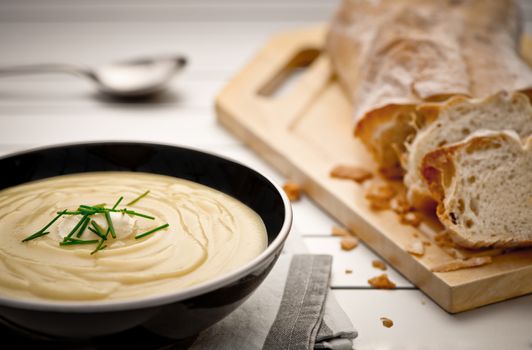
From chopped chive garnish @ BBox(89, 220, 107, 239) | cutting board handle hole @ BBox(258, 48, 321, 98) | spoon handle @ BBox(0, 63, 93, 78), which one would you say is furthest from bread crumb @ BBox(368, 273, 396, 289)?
spoon handle @ BBox(0, 63, 93, 78)

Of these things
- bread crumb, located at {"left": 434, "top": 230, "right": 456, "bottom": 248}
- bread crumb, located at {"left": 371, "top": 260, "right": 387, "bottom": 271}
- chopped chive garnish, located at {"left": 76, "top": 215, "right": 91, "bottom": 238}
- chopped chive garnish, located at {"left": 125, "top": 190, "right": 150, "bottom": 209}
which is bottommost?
bread crumb, located at {"left": 371, "top": 260, "right": 387, "bottom": 271}

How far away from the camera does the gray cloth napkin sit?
61.6 inches

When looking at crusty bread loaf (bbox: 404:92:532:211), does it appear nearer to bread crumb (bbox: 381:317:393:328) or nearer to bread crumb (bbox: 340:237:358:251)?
bread crumb (bbox: 340:237:358:251)

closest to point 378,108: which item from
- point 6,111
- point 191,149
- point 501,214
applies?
point 501,214

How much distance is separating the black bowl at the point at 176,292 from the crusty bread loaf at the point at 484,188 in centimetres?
59

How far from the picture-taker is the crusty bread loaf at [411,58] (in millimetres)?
2408

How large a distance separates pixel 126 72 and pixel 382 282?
2008 mm

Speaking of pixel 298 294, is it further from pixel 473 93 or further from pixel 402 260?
pixel 473 93

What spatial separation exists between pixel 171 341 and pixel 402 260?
837mm

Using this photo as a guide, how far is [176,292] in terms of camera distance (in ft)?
4.12

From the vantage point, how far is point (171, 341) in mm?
1397

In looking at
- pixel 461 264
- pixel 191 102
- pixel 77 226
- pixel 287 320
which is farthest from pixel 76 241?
pixel 191 102

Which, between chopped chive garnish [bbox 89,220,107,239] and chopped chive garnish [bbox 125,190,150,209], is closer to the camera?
chopped chive garnish [bbox 89,220,107,239]

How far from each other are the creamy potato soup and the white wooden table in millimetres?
427
